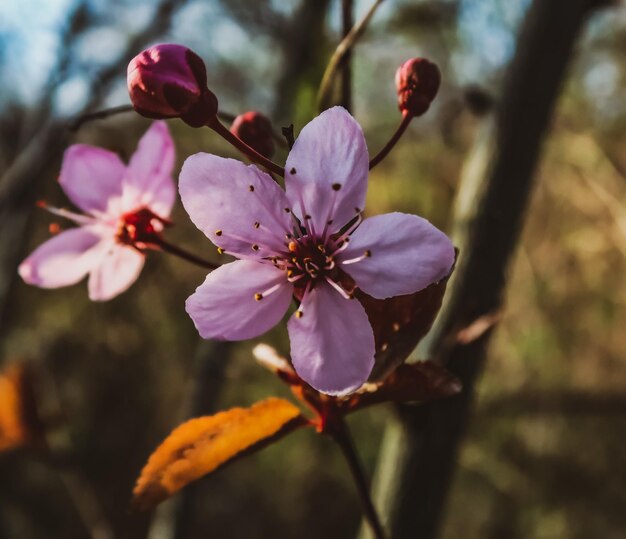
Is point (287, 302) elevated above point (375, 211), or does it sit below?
below

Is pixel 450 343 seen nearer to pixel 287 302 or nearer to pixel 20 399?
pixel 287 302

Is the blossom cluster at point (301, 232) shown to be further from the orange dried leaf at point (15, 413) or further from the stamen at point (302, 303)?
the orange dried leaf at point (15, 413)

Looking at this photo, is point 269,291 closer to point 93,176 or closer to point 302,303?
point 302,303

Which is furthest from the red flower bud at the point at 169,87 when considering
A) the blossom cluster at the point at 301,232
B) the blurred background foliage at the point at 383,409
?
the blurred background foliage at the point at 383,409

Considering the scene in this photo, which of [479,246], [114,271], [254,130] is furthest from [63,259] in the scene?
[479,246]

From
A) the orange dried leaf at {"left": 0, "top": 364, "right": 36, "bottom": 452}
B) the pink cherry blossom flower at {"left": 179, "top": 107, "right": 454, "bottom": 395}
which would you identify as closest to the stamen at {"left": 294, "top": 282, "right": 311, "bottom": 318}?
the pink cherry blossom flower at {"left": 179, "top": 107, "right": 454, "bottom": 395}

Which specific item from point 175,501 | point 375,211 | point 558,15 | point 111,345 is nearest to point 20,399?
point 175,501
